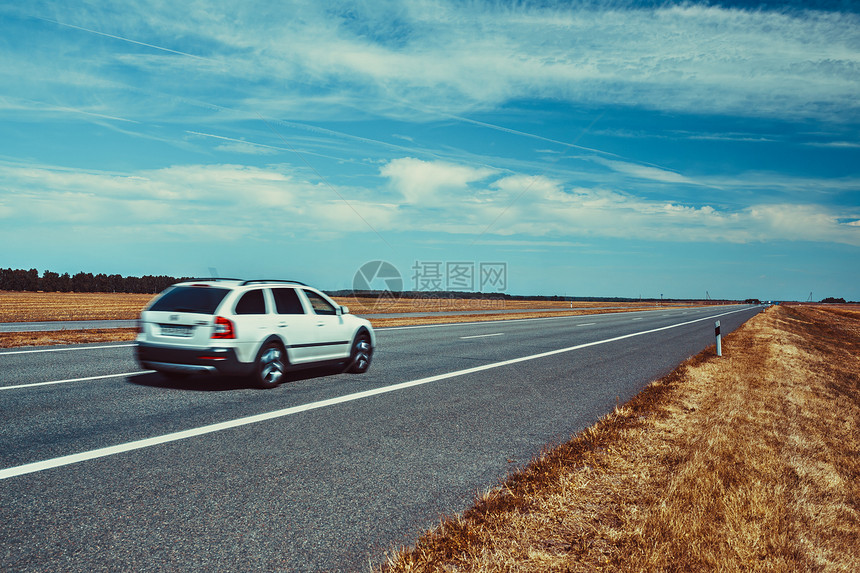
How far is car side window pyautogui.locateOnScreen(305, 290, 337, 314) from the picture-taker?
387 inches

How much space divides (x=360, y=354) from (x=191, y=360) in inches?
127

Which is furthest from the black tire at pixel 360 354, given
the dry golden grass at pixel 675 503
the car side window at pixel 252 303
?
the dry golden grass at pixel 675 503

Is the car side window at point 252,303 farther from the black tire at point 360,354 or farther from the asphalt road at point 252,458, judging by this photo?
the black tire at point 360,354

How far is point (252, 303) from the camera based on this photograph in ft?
28.5

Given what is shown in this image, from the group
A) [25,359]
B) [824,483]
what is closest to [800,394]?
[824,483]

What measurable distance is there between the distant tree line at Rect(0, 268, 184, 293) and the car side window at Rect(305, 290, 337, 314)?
9311 cm

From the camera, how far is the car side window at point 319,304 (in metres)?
9.83

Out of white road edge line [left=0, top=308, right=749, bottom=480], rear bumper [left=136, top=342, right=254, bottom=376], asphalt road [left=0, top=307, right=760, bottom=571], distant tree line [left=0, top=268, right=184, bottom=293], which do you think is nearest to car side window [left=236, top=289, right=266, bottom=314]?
rear bumper [left=136, top=342, right=254, bottom=376]

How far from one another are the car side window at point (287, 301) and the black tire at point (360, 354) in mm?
1404

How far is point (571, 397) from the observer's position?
852cm

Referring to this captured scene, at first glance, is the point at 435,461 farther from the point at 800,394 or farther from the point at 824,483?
the point at 800,394

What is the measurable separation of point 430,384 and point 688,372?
18.3 feet

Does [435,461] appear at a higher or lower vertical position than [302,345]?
lower

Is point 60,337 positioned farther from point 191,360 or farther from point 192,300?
point 191,360
